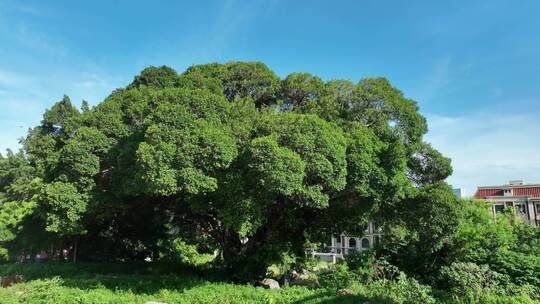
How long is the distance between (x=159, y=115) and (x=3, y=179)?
29361mm

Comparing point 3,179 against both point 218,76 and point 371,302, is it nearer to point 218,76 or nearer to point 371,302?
point 218,76

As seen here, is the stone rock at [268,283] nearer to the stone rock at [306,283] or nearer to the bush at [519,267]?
the stone rock at [306,283]

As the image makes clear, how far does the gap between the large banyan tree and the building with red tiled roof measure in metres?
26.9

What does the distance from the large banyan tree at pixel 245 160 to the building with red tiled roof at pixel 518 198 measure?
26.9 meters

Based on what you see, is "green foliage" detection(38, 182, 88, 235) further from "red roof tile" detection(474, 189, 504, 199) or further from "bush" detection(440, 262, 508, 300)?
"red roof tile" detection(474, 189, 504, 199)

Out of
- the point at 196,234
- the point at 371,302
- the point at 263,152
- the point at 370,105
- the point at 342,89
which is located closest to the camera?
the point at 371,302

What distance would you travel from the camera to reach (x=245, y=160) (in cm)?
998

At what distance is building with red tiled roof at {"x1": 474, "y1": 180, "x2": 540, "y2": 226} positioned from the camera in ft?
110

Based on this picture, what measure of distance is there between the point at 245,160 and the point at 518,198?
34066 millimetres

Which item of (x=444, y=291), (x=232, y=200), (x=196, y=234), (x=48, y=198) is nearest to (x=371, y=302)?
(x=444, y=291)

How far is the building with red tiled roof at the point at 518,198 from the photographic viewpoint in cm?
3366

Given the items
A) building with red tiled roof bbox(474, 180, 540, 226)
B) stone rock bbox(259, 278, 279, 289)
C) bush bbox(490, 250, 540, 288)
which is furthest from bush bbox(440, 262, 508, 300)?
building with red tiled roof bbox(474, 180, 540, 226)

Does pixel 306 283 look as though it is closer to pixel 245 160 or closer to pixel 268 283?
pixel 268 283

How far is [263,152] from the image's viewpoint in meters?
9.17
